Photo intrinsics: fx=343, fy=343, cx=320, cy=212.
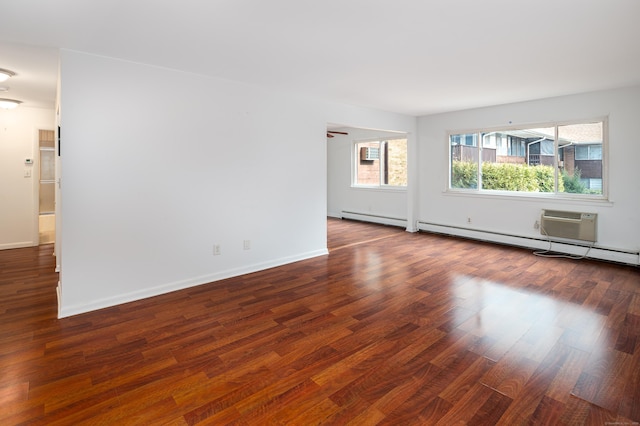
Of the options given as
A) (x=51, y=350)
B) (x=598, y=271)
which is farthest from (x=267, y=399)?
(x=598, y=271)

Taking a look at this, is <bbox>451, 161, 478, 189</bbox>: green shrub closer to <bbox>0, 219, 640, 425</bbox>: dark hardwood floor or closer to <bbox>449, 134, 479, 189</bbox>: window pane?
<bbox>449, 134, 479, 189</bbox>: window pane

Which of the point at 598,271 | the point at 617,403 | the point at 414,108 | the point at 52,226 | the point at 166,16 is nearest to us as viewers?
the point at 617,403

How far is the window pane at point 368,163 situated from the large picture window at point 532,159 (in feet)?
7.07

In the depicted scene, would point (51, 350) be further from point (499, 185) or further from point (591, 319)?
point (499, 185)

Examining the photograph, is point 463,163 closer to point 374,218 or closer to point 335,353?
point 374,218

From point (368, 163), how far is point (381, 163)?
497 millimetres

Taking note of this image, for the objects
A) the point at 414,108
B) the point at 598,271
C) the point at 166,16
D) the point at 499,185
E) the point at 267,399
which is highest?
the point at 414,108

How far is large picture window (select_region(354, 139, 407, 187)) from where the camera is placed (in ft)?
26.0

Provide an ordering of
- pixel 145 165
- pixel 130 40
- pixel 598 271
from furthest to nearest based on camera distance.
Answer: pixel 598 271 < pixel 145 165 < pixel 130 40

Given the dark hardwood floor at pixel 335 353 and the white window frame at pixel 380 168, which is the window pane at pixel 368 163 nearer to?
the white window frame at pixel 380 168

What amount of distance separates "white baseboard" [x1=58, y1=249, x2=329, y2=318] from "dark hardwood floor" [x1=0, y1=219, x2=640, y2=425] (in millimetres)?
107

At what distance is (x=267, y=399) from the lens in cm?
198

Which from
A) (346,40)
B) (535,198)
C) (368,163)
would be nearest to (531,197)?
(535,198)

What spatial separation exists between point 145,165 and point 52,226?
5580 millimetres
